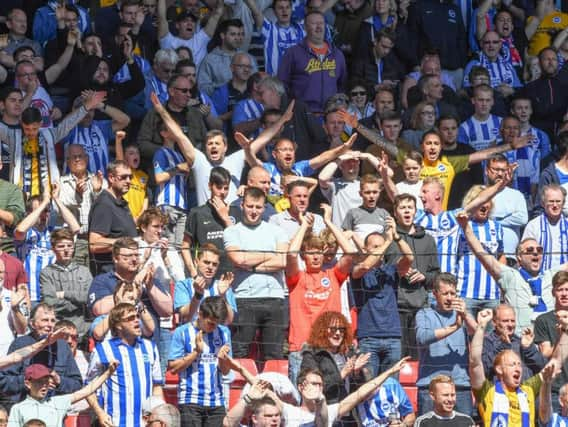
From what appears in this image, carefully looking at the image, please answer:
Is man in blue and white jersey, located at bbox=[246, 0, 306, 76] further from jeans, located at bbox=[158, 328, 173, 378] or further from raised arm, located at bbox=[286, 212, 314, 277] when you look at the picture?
jeans, located at bbox=[158, 328, 173, 378]

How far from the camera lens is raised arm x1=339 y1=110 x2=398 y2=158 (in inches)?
637

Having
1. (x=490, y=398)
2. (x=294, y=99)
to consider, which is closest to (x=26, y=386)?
(x=490, y=398)

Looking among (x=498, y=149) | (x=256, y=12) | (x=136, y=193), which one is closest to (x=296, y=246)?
(x=136, y=193)

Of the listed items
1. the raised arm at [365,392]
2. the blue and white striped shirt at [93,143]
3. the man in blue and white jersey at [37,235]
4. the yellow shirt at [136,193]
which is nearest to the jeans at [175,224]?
the yellow shirt at [136,193]

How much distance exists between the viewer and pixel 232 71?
17125 millimetres

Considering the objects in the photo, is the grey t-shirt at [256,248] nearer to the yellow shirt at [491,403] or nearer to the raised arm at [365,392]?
the raised arm at [365,392]

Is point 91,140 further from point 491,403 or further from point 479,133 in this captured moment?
point 491,403

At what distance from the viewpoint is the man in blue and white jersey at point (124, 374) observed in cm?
1295

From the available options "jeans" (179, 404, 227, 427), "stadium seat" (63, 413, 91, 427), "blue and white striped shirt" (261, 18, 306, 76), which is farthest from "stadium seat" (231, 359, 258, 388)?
"blue and white striped shirt" (261, 18, 306, 76)

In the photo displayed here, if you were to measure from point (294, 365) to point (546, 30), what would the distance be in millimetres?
7475

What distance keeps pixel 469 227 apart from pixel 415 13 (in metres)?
4.84

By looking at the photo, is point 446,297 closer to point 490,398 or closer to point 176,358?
point 490,398

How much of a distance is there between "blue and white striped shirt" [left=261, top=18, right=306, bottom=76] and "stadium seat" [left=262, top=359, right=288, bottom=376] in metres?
4.90

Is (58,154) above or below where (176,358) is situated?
above
